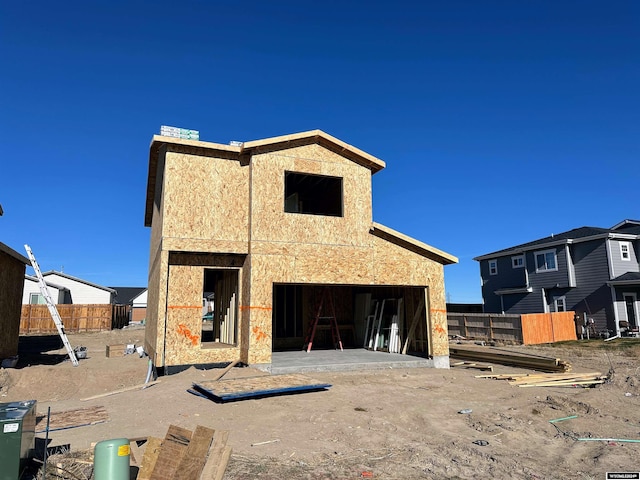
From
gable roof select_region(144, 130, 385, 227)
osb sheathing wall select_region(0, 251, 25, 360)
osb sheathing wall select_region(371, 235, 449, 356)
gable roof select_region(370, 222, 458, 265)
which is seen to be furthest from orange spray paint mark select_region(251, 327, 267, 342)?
osb sheathing wall select_region(0, 251, 25, 360)

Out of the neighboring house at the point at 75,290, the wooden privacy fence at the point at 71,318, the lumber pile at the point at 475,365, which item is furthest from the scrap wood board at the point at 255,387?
the neighboring house at the point at 75,290

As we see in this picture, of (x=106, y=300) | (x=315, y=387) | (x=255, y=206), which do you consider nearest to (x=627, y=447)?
(x=315, y=387)

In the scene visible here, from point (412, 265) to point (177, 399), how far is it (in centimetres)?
872

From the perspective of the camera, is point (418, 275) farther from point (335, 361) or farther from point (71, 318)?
point (71, 318)

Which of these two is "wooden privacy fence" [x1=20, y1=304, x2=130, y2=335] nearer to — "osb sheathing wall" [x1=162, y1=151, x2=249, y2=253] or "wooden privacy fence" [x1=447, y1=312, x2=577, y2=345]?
"osb sheathing wall" [x1=162, y1=151, x2=249, y2=253]

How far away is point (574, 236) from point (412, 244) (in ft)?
66.7

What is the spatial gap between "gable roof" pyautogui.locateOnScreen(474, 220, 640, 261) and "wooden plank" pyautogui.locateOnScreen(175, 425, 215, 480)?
94.5ft

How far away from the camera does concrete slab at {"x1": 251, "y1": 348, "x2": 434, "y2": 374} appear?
12535mm

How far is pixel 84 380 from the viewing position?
1183cm

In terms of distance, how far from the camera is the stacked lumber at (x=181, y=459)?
16.2 feet

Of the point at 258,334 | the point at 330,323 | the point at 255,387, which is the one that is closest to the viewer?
the point at 255,387

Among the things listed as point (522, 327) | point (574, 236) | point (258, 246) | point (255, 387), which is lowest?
point (255, 387)

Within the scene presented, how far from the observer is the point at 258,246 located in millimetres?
12797

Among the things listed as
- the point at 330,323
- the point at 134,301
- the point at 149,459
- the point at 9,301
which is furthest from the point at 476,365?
the point at 134,301
